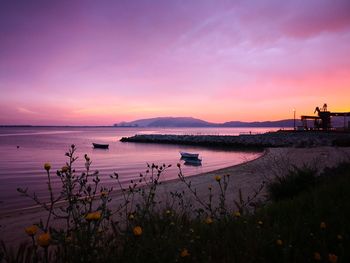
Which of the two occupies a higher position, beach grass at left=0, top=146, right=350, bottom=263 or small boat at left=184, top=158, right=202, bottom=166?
beach grass at left=0, top=146, right=350, bottom=263

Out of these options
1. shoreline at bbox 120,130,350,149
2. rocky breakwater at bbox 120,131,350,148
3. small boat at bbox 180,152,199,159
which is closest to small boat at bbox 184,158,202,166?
small boat at bbox 180,152,199,159

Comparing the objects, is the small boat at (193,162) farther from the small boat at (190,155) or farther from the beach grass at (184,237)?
the beach grass at (184,237)

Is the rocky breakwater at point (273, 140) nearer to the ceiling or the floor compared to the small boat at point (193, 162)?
nearer to the ceiling

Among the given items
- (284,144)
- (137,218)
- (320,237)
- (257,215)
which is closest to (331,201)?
(257,215)

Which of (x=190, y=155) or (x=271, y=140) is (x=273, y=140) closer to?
(x=271, y=140)

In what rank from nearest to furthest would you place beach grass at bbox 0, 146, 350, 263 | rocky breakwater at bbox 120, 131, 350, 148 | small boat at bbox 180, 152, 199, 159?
beach grass at bbox 0, 146, 350, 263 → small boat at bbox 180, 152, 199, 159 → rocky breakwater at bbox 120, 131, 350, 148

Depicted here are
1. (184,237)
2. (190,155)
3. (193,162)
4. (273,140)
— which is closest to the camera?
(184,237)

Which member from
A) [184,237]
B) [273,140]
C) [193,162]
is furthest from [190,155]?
[184,237]

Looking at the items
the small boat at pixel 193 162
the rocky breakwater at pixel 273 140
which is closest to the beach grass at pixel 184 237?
the small boat at pixel 193 162

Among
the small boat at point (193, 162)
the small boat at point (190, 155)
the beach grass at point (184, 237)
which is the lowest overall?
the small boat at point (193, 162)

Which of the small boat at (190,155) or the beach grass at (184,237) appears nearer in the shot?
the beach grass at (184,237)

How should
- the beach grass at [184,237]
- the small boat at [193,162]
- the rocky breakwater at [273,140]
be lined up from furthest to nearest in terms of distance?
the rocky breakwater at [273,140]
the small boat at [193,162]
the beach grass at [184,237]

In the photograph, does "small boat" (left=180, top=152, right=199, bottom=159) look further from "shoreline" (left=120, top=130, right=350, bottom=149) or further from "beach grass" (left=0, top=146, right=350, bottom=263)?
"beach grass" (left=0, top=146, right=350, bottom=263)

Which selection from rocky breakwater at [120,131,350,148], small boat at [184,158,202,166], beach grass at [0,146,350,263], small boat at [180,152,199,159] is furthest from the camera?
rocky breakwater at [120,131,350,148]
